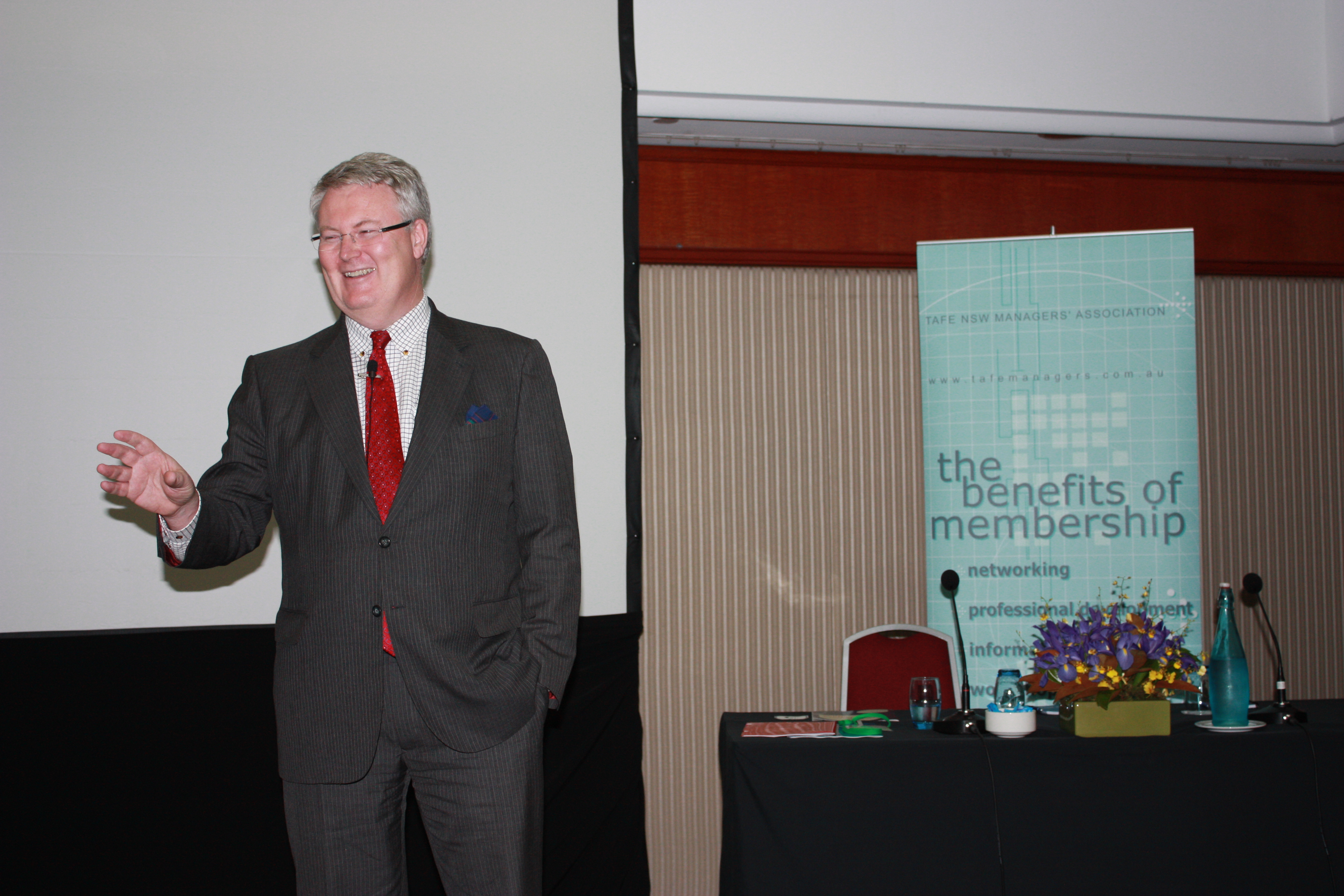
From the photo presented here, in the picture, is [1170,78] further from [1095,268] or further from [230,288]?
[230,288]

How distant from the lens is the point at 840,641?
4035 millimetres

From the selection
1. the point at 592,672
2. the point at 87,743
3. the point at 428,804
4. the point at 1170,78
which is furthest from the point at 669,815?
the point at 1170,78

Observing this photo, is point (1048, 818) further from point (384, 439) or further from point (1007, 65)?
point (1007, 65)

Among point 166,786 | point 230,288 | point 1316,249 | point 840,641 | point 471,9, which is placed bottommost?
point 166,786

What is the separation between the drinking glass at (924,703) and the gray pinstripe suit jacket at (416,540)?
1063 millimetres

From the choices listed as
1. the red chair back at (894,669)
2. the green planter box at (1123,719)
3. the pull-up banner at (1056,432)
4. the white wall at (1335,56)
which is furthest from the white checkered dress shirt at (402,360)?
the white wall at (1335,56)

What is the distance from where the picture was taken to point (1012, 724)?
237cm

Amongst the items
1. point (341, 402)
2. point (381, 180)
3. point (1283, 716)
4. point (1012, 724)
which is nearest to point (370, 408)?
point (341, 402)

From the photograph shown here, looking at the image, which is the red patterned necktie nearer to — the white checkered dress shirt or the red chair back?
the white checkered dress shirt

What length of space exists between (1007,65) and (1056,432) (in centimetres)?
152

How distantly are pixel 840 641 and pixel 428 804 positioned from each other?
8.47ft

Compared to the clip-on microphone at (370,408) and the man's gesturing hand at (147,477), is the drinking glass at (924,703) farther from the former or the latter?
the man's gesturing hand at (147,477)

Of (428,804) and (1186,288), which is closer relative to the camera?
(428,804)

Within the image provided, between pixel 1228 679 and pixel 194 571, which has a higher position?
pixel 194 571
